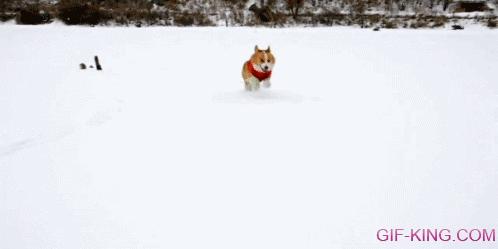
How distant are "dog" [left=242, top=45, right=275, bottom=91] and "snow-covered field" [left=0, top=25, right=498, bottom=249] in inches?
6.8

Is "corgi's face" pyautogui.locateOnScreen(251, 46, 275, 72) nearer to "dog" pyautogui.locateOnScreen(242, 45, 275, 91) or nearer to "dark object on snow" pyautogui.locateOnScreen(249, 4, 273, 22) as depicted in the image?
"dog" pyautogui.locateOnScreen(242, 45, 275, 91)

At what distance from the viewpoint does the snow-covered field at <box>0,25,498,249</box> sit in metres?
1.94

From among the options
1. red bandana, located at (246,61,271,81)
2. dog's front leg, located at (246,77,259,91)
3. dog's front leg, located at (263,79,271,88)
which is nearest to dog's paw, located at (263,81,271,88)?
dog's front leg, located at (263,79,271,88)

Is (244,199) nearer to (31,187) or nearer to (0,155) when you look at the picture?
(31,187)

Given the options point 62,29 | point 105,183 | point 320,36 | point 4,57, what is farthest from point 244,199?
point 62,29

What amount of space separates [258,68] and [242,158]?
1.72m

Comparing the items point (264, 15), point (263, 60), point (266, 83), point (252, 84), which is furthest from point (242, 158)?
point (264, 15)

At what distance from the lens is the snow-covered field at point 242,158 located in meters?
1.94

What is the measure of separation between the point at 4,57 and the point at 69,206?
21.0 ft

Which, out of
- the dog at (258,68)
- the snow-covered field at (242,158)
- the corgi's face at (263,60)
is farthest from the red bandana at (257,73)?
the snow-covered field at (242,158)

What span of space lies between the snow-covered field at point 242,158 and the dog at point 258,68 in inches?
6.8

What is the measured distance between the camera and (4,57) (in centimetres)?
680

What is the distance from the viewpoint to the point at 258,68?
13.4ft

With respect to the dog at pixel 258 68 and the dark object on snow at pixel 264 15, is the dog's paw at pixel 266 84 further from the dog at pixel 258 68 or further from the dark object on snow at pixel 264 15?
the dark object on snow at pixel 264 15
